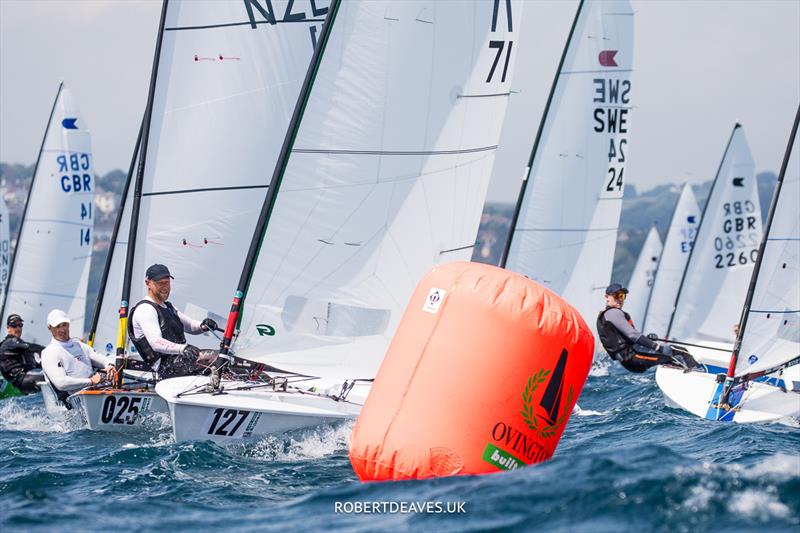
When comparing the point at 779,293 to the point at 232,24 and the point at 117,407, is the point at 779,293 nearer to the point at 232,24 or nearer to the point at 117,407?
the point at 232,24

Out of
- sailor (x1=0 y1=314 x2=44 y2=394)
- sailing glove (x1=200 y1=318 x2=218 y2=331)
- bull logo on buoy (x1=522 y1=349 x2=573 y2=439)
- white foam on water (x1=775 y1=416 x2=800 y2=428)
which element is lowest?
white foam on water (x1=775 y1=416 x2=800 y2=428)

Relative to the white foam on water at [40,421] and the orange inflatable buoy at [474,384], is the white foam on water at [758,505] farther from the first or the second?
the white foam on water at [40,421]

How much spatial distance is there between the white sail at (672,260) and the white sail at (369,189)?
60.9 feet

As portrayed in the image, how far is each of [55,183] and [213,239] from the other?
9836 mm

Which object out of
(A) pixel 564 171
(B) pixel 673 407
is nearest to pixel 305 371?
(B) pixel 673 407

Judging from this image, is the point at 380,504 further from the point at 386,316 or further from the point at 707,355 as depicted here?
the point at 707,355

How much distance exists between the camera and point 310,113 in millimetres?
8648

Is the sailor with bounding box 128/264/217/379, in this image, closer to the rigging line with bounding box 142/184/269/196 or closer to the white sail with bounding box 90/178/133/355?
the rigging line with bounding box 142/184/269/196

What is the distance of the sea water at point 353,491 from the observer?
4.62 metres

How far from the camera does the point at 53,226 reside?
1995cm

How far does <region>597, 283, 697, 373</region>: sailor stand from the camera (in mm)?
10156

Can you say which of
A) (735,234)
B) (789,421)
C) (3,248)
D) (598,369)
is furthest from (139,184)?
(735,234)

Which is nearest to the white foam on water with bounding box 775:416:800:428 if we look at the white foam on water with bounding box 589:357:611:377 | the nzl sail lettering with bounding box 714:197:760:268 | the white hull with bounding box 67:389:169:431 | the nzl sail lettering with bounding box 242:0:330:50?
the white hull with bounding box 67:389:169:431

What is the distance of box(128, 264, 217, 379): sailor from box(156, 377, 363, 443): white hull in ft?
1.96
